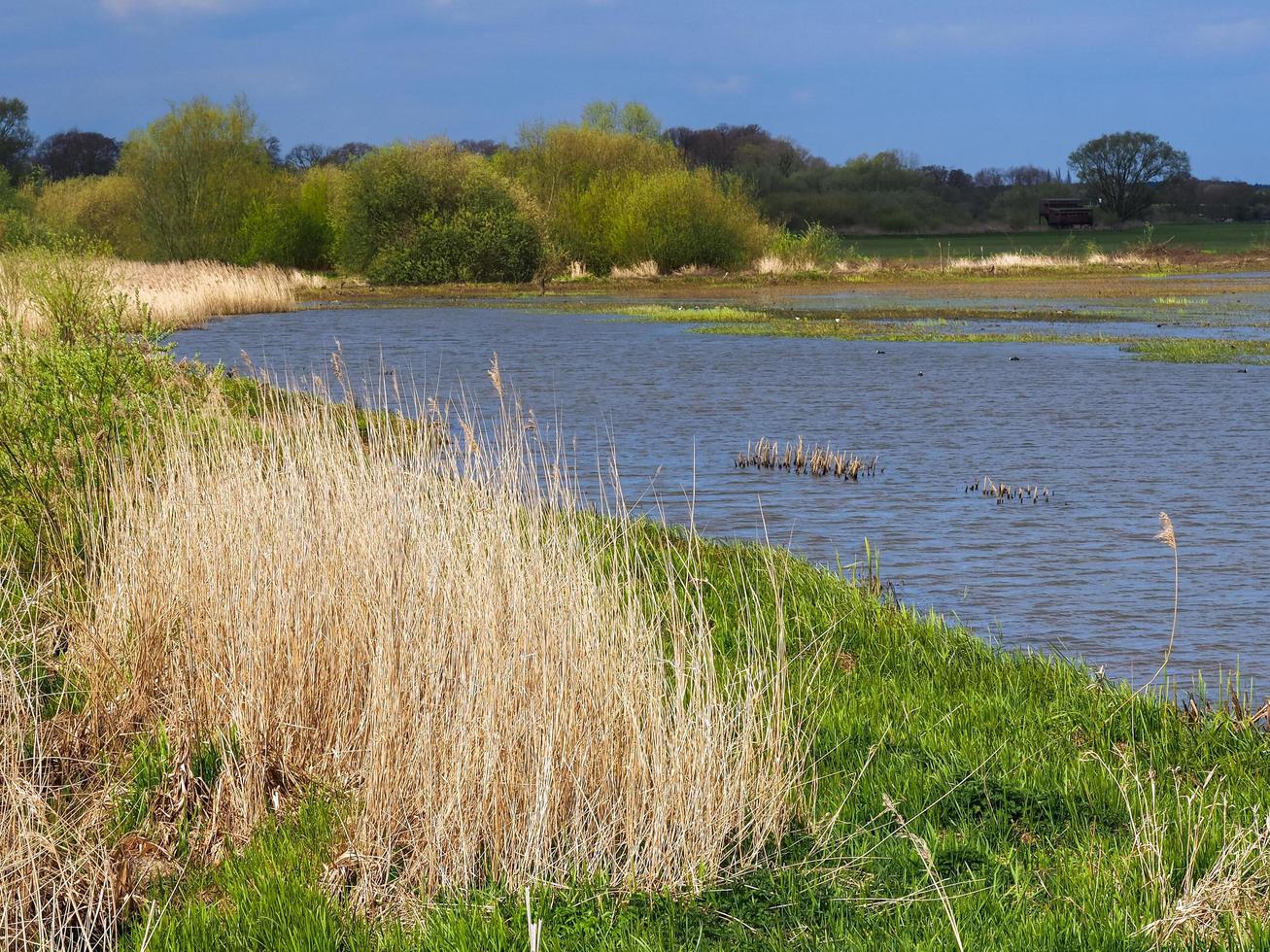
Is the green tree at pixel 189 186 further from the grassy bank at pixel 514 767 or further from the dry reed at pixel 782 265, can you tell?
the grassy bank at pixel 514 767

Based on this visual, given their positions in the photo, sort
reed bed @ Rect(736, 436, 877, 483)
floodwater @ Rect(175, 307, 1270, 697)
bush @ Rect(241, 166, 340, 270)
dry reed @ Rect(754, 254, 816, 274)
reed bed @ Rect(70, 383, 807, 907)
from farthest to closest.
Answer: bush @ Rect(241, 166, 340, 270) → dry reed @ Rect(754, 254, 816, 274) → reed bed @ Rect(736, 436, 877, 483) → floodwater @ Rect(175, 307, 1270, 697) → reed bed @ Rect(70, 383, 807, 907)

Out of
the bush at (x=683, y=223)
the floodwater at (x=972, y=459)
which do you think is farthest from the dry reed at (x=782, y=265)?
the floodwater at (x=972, y=459)

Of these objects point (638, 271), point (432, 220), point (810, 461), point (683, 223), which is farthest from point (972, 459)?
point (432, 220)

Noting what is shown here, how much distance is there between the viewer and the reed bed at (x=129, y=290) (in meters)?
20.1

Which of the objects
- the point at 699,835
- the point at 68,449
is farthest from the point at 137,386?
the point at 699,835

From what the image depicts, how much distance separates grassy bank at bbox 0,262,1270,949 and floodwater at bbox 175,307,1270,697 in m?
1.67

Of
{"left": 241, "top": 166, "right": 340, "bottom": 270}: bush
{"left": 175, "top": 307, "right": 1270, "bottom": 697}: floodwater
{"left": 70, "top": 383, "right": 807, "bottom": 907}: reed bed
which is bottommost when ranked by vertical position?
{"left": 175, "top": 307, "right": 1270, "bottom": 697}: floodwater

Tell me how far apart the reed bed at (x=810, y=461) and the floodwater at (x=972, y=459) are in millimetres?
231

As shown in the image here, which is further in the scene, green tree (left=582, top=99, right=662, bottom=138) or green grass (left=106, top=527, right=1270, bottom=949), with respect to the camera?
green tree (left=582, top=99, right=662, bottom=138)

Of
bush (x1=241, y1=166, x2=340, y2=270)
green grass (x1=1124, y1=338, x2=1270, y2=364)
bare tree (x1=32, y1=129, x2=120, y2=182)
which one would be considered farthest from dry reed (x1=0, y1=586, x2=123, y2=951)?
bare tree (x1=32, y1=129, x2=120, y2=182)

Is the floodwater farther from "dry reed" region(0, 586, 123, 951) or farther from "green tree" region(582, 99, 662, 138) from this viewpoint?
"green tree" region(582, 99, 662, 138)

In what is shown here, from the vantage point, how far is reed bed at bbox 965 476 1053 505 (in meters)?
13.4

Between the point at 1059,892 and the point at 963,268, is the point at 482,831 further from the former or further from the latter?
the point at 963,268

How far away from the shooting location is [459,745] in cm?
511
